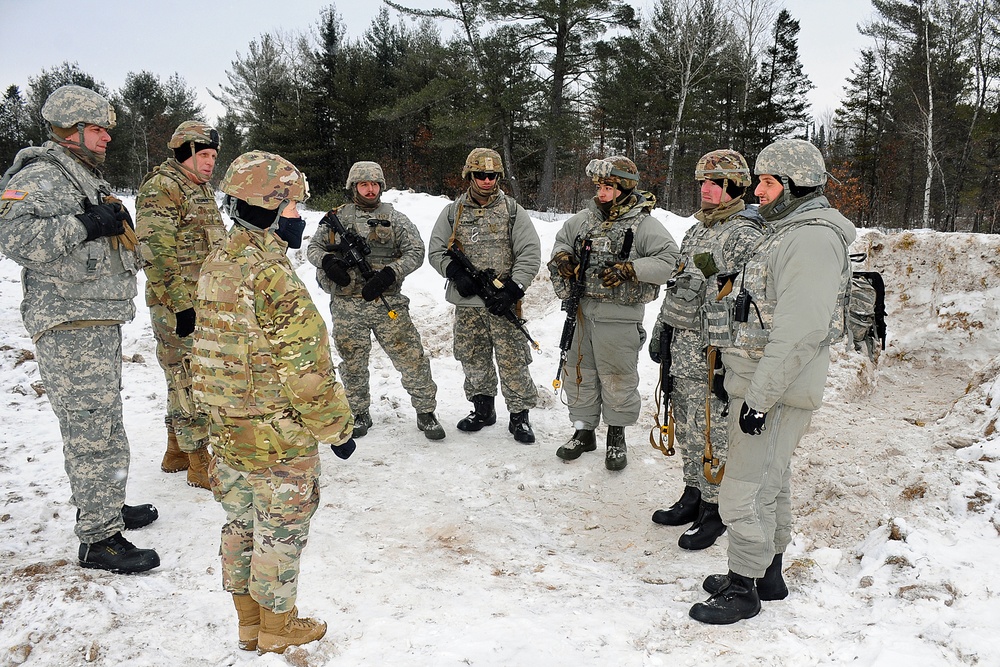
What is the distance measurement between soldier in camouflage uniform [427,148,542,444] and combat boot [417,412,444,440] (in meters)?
0.59

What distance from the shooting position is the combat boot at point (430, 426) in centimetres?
543

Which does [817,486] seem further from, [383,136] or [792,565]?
[383,136]

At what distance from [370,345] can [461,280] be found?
1.03 metres

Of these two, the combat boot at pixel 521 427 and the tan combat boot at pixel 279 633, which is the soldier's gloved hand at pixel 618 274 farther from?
the tan combat boot at pixel 279 633

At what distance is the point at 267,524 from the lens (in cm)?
245

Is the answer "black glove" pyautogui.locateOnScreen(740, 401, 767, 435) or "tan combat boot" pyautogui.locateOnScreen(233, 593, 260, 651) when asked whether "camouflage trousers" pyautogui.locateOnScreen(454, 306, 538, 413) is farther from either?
"tan combat boot" pyautogui.locateOnScreen(233, 593, 260, 651)

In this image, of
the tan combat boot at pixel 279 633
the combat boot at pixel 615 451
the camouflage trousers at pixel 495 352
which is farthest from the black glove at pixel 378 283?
the tan combat boot at pixel 279 633

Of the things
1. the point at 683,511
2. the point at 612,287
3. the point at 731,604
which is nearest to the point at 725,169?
the point at 612,287

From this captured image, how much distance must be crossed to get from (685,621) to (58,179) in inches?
157

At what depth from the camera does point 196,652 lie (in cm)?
262

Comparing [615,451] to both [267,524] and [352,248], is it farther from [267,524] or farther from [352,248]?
[267,524]

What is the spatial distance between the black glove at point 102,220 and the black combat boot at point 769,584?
377cm

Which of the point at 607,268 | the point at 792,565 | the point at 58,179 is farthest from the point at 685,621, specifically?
the point at 58,179

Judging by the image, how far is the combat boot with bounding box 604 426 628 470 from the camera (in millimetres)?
4793
